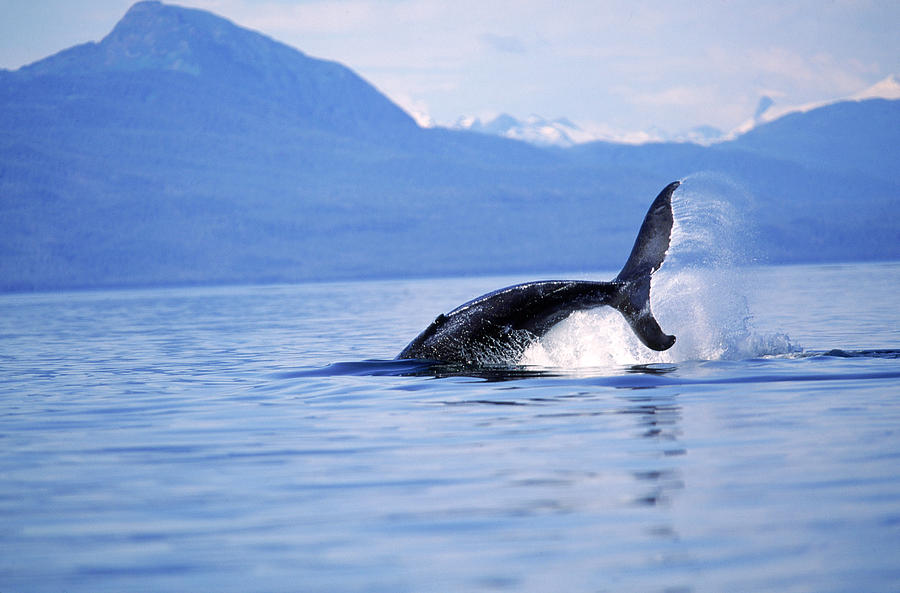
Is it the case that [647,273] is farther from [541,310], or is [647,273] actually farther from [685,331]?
[685,331]

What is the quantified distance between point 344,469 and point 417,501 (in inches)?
55.2

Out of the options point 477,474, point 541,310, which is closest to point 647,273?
point 541,310

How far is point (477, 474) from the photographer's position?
900 cm

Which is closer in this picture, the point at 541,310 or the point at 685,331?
the point at 541,310

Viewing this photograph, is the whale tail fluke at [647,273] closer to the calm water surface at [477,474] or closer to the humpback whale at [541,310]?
the humpback whale at [541,310]

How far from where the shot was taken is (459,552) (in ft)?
22.5

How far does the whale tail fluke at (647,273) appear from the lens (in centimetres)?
1410

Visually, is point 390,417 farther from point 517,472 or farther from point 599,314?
point 599,314

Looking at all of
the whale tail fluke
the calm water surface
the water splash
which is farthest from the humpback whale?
the calm water surface

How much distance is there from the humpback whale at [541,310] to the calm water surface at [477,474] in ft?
1.82

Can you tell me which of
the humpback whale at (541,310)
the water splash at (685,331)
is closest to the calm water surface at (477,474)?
the water splash at (685,331)

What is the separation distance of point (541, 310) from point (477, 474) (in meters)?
6.69

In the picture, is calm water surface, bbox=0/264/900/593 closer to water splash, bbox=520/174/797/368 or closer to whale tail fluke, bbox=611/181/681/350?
water splash, bbox=520/174/797/368

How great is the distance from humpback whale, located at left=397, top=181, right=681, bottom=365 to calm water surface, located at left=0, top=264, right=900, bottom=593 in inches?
21.9
